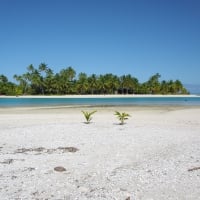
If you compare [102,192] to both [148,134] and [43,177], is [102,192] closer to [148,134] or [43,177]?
[43,177]

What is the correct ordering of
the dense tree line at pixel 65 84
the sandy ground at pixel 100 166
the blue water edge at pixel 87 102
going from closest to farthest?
the sandy ground at pixel 100 166 < the blue water edge at pixel 87 102 < the dense tree line at pixel 65 84

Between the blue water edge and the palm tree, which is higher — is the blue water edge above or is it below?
below

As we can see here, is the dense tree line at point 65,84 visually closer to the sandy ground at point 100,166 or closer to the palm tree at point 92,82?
the palm tree at point 92,82

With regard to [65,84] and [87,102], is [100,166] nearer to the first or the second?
[87,102]

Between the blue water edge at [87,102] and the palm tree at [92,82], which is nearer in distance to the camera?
the blue water edge at [87,102]

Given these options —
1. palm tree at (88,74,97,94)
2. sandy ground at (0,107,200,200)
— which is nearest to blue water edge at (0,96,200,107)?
sandy ground at (0,107,200,200)

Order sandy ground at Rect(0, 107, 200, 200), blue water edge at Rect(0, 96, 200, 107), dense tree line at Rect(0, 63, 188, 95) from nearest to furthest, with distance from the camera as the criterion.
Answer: sandy ground at Rect(0, 107, 200, 200) → blue water edge at Rect(0, 96, 200, 107) → dense tree line at Rect(0, 63, 188, 95)

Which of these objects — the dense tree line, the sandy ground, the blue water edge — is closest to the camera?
the sandy ground

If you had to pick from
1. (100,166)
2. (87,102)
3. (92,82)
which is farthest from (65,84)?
(100,166)

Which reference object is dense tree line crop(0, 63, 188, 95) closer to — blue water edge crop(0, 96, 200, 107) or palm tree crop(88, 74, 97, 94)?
palm tree crop(88, 74, 97, 94)

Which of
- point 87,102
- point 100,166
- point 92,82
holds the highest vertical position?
point 92,82

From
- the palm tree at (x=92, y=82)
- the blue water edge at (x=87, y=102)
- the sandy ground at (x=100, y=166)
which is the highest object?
the palm tree at (x=92, y=82)

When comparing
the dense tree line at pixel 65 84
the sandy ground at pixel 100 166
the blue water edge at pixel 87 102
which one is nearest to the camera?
the sandy ground at pixel 100 166

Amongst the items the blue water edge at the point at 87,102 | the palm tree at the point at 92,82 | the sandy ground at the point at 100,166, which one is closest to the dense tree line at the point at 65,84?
the palm tree at the point at 92,82
